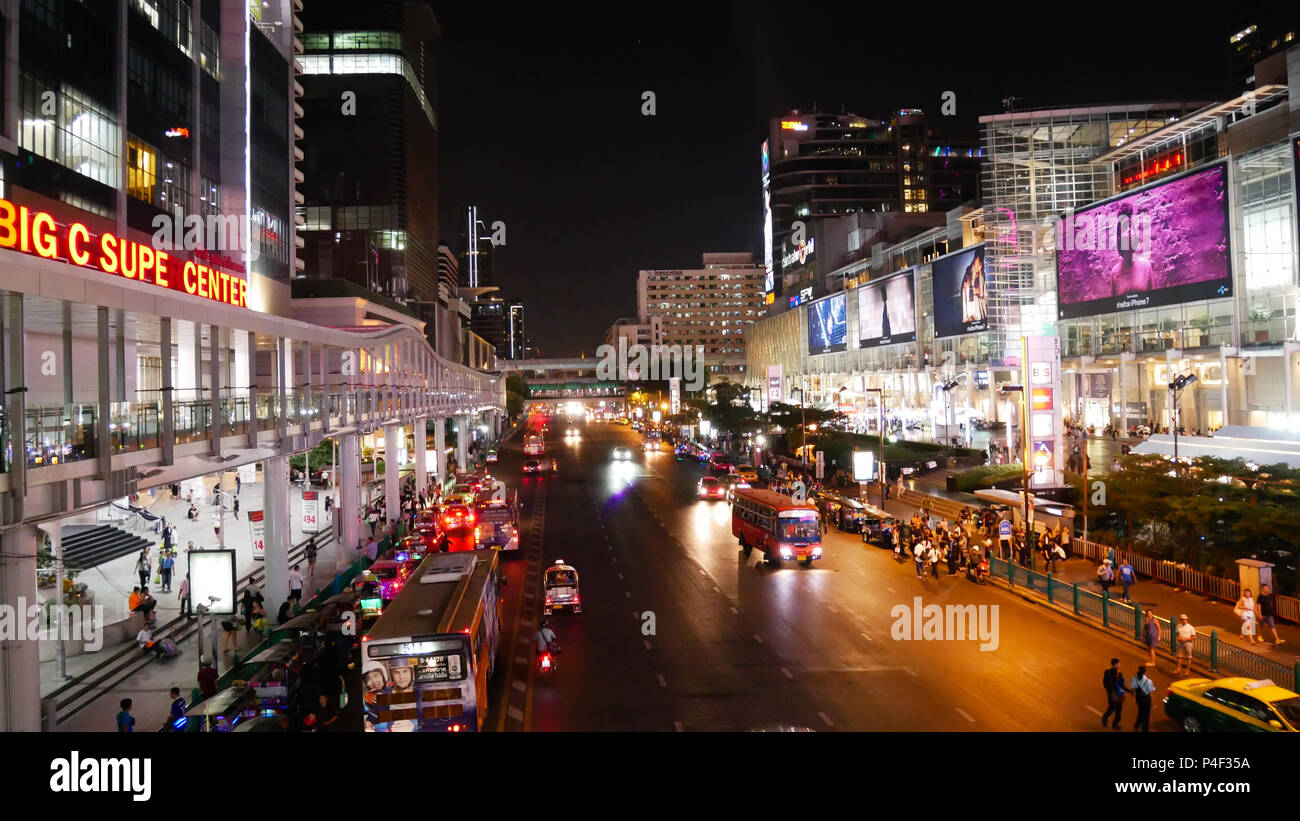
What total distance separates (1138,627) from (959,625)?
13.2 feet

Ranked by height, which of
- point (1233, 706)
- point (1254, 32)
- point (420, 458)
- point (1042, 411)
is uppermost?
point (1254, 32)

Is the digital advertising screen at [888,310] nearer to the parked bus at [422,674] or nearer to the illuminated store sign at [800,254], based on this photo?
the illuminated store sign at [800,254]

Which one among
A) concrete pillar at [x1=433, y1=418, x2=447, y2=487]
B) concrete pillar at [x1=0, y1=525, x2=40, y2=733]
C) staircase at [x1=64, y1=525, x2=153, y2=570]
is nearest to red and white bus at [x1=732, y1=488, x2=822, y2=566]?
staircase at [x1=64, y1=525, x2=153, y2=570]

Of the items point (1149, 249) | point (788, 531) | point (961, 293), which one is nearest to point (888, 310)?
point (961, 293)

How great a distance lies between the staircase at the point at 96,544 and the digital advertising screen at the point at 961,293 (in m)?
63.7

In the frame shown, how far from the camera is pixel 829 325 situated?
109m

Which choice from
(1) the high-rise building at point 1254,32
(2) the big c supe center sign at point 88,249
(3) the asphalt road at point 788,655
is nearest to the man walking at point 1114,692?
(3) the asphalt road at point 788,655

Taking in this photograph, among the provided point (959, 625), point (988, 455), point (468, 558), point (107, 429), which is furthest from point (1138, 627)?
point (988, 455)

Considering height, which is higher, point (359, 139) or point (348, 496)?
point (359, 139)

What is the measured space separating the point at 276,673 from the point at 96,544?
17948mm

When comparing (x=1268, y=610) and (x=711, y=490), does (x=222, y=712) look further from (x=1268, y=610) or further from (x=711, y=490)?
(x=711, y=490)

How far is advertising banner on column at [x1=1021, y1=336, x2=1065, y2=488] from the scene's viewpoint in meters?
32.9

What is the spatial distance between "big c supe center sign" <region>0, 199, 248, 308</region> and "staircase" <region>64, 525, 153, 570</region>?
908 centimetres

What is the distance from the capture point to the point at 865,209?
155 m
